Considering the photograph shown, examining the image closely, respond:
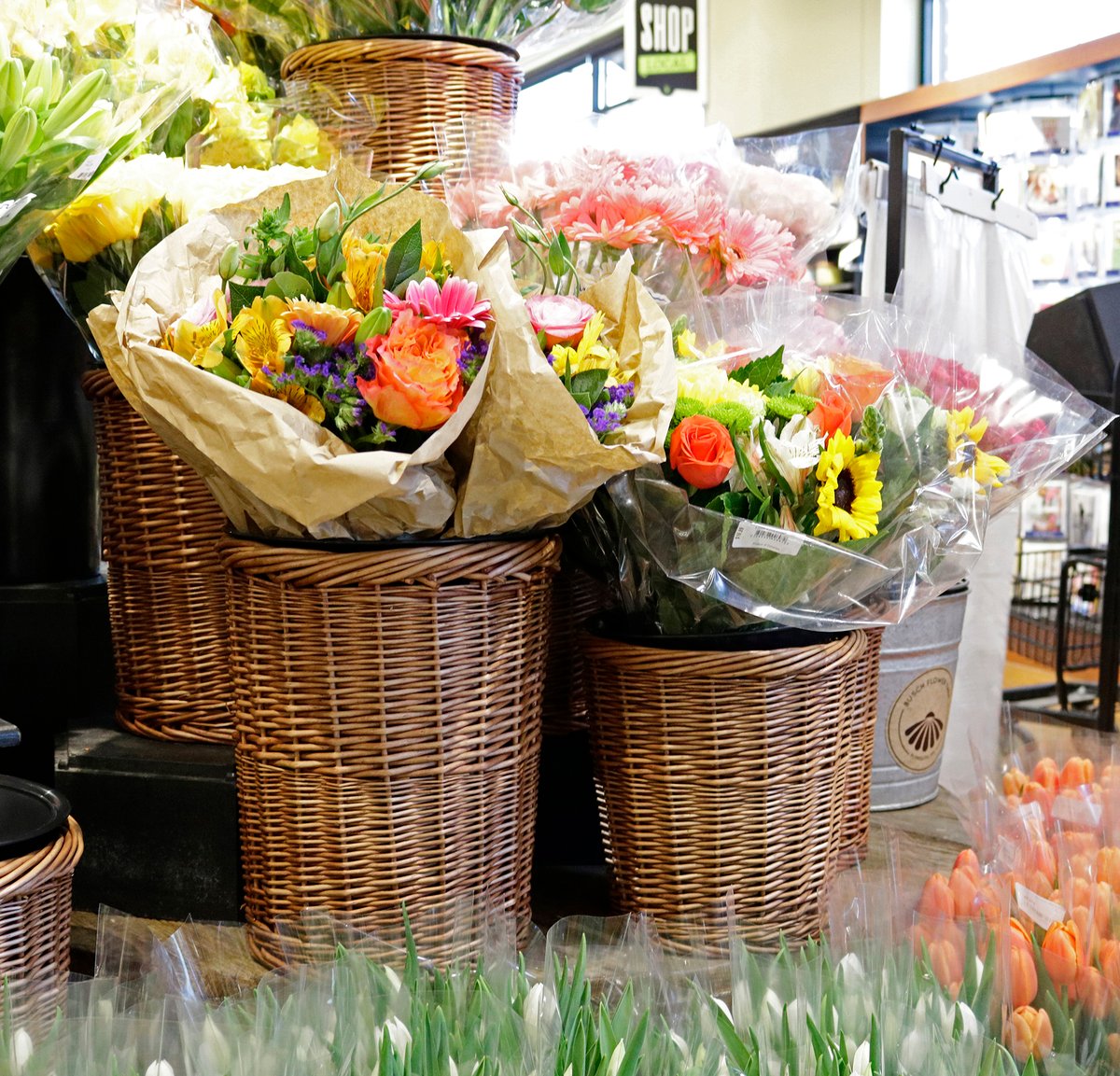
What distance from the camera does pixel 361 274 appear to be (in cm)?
107

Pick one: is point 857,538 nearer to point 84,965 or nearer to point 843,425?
point 843,425

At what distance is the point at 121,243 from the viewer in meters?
1.31

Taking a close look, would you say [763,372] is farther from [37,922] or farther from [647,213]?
[37,922]

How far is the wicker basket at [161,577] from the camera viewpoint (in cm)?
135

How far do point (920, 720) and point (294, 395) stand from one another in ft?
3.18

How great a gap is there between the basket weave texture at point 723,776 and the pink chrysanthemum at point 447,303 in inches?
14.3

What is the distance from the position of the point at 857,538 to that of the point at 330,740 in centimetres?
50

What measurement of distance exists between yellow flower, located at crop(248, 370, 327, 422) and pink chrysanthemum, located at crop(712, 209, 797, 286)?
1.96 ft

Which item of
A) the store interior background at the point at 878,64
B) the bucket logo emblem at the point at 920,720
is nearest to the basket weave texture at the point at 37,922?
the bucket logo emblem at the point at 920,720

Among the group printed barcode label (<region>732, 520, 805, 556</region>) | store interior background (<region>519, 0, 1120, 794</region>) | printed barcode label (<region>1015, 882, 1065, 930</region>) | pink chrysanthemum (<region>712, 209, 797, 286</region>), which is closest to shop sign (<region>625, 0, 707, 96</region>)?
store interior background (<region>519, 0, 1120, 794</region>)

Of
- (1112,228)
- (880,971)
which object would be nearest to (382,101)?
(880,971)

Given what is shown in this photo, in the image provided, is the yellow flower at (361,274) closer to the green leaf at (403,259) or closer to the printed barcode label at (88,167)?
the green leaf at (403,259)

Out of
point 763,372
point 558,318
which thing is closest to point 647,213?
point 763,372

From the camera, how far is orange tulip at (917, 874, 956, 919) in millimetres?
1029
